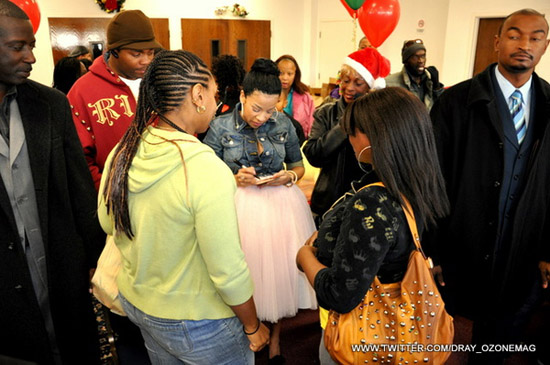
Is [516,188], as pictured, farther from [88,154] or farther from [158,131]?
[88,154]

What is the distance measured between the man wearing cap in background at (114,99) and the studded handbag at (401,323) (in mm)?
1255

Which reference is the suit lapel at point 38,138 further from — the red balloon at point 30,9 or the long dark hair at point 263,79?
the red balloon at point 30,9

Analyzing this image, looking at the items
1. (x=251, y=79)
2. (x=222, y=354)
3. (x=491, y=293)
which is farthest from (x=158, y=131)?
(x=491, y=293)

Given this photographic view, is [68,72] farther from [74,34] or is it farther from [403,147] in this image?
[74,34]

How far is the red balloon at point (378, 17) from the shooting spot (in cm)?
448

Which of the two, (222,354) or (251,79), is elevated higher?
(251,79)

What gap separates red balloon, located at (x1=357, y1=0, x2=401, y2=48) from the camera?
4.48m

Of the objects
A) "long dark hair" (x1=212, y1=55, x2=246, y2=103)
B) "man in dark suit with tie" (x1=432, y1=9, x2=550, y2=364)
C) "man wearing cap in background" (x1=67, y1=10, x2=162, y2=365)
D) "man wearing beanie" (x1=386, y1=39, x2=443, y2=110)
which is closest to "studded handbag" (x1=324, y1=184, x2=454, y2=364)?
"man in dark suit with tie" (x1=432, y1=9, x2=550, y2=364)

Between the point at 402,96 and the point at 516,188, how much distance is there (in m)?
0.99

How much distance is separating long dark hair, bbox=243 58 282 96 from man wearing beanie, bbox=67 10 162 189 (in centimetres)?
54

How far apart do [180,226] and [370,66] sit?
5.42ft

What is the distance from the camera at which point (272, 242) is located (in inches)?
89.4

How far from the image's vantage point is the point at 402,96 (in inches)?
49.8

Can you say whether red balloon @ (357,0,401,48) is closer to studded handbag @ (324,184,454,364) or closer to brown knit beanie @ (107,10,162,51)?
brown knit beanie @ (107,10,162,51)
